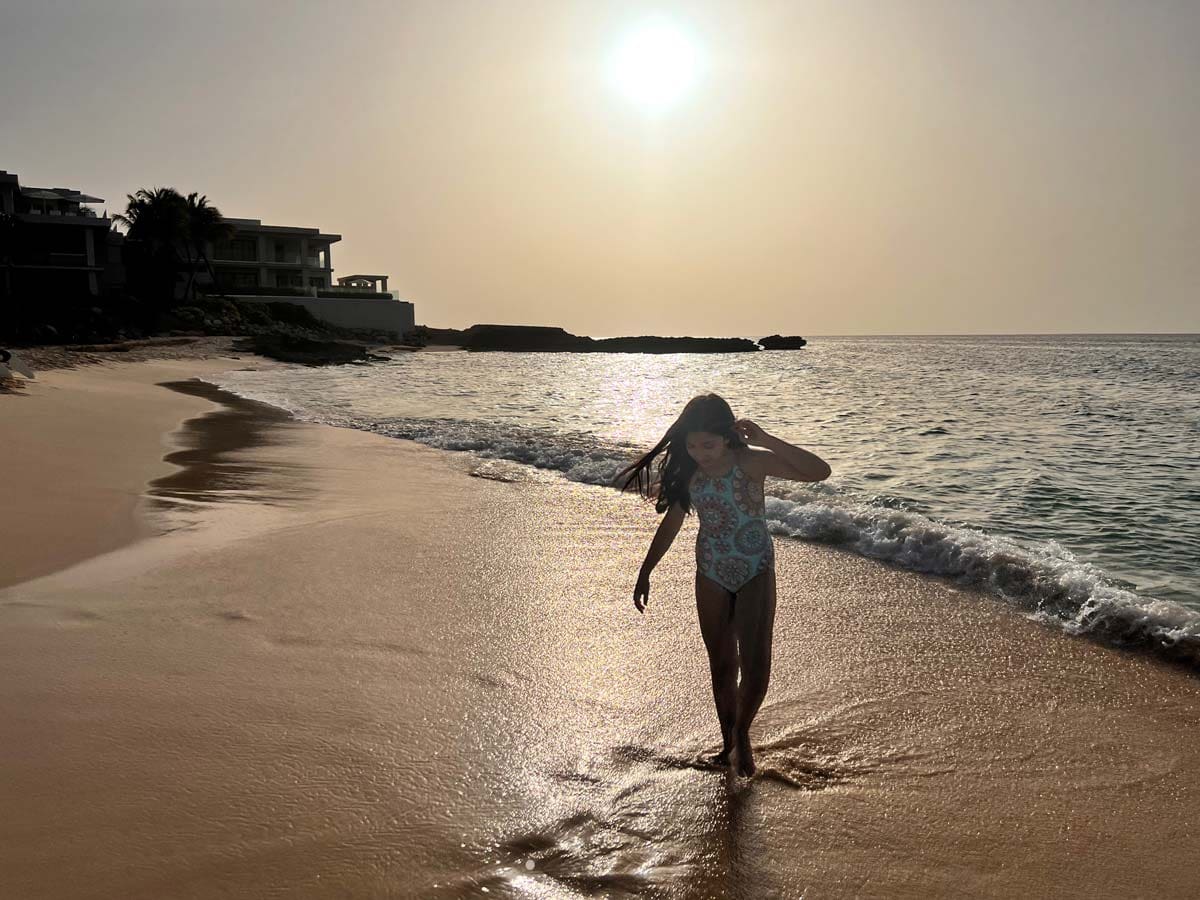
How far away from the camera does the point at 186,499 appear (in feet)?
30.9

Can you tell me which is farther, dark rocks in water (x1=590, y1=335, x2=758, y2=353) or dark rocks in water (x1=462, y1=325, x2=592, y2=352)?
dark rocks in water (x1=590, y1=335, x2=758, y2=353)

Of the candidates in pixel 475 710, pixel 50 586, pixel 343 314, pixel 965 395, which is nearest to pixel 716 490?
pixel 475 710

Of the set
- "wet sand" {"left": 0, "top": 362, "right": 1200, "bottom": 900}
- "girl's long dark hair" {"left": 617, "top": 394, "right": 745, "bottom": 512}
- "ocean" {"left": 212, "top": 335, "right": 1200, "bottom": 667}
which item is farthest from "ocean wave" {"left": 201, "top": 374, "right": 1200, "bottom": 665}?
"girl's long dark hair" {"left": 617, "top": 394, "right": 745, "bottom": 512}

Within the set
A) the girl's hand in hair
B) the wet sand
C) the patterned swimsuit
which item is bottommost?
the wet sand

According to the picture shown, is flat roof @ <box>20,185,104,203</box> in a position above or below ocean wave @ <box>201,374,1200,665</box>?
above

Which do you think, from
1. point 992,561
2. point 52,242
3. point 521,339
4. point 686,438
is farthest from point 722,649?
point 521,339

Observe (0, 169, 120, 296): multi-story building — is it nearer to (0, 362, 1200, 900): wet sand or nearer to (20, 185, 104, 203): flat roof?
(20, 185, 104, 203): flat roof

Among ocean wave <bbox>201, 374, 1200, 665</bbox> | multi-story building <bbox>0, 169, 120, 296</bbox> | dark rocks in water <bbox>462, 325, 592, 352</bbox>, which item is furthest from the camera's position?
dark rocks in water <bbox>462, 325, 592, 352</bbox>

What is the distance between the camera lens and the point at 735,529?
3.83 metres

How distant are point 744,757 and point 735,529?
39.7 inches

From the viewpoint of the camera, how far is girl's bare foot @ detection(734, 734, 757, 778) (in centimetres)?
378

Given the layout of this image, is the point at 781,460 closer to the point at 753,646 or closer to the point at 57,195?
the point at 753,646

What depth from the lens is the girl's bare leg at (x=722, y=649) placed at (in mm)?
3887

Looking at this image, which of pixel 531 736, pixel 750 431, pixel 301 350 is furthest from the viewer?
pixel 301 350
